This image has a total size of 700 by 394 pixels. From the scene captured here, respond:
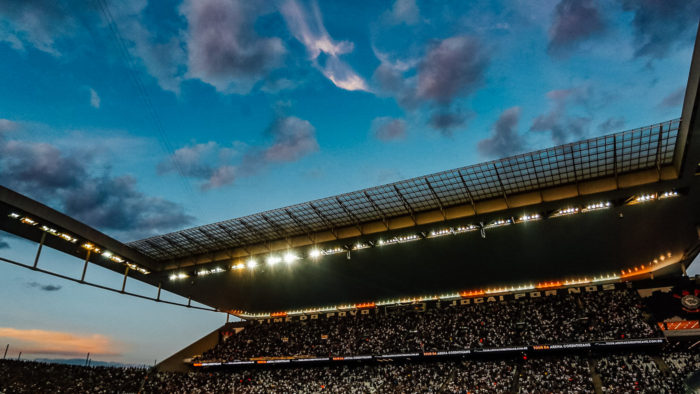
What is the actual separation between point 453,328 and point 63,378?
43351 mm

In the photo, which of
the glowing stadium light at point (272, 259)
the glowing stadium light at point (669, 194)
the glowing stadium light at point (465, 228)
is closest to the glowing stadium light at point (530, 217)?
the glowing stadium light at point (465, 228)

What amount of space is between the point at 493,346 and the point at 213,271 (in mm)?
29479

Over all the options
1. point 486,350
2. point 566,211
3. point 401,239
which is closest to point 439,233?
point 401,239

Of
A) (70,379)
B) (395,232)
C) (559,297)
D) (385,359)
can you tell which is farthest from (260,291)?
(559,297)

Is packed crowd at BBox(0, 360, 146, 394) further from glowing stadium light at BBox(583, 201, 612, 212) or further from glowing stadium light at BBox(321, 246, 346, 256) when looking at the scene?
glowing stadium light at BBox(583, 201, 612, 212)

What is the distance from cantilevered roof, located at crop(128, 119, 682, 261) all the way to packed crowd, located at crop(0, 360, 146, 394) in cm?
1811

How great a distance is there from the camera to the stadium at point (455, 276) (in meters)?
26.2

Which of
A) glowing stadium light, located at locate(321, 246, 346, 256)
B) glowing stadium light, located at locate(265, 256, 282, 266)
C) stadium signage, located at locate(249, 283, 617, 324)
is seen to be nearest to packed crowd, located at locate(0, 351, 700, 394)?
stadium signage, located at locate(249, 283, 617, 324)

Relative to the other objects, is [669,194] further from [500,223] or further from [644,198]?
[500,223]

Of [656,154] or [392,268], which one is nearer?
[656,154]

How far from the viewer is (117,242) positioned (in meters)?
36.2

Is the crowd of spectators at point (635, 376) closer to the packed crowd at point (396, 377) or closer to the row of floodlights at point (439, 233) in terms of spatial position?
the packed crowd at point (396, 377)

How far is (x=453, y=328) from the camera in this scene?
4578 cm

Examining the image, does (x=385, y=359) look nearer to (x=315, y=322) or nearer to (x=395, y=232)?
(x=315, y=322)
